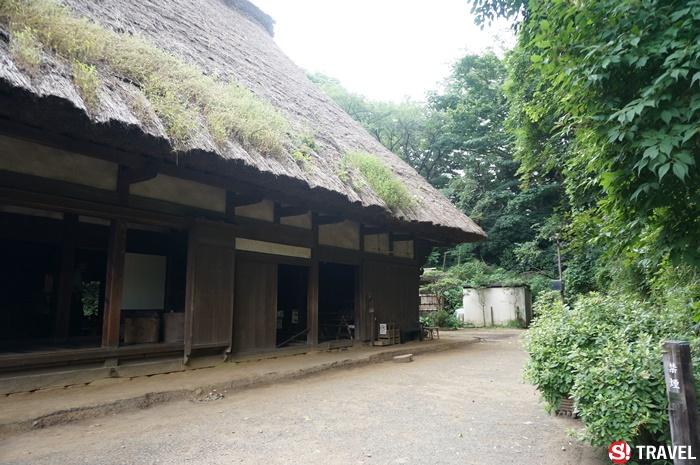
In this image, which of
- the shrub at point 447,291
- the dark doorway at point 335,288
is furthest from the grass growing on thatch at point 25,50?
the shrub at point 447,291

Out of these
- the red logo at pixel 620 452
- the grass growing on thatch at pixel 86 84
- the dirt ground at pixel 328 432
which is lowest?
the dirt ground at pixel 328 432

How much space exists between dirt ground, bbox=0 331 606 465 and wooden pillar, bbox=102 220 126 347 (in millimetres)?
1294

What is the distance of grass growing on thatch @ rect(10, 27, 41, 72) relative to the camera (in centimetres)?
382

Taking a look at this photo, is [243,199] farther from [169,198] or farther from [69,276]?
[69,276]

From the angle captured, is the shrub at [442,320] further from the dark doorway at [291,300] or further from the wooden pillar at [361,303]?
the wooden pillar at [361,303]

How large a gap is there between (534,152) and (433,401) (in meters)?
8.19

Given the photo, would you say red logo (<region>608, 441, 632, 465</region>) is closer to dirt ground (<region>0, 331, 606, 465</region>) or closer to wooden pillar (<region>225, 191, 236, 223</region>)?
dirt ground (<region>0, 331, 606, 465</region>)

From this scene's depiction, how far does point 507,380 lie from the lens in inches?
258

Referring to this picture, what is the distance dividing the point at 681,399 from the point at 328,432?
8.94 feet

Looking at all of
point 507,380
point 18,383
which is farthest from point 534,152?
point 18,383

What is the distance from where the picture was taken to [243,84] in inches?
305

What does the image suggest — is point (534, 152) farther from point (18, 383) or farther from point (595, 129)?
point (18, 383)

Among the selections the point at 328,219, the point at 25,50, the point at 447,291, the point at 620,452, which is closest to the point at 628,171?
the point at 620,452

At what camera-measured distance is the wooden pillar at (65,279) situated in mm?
7203
